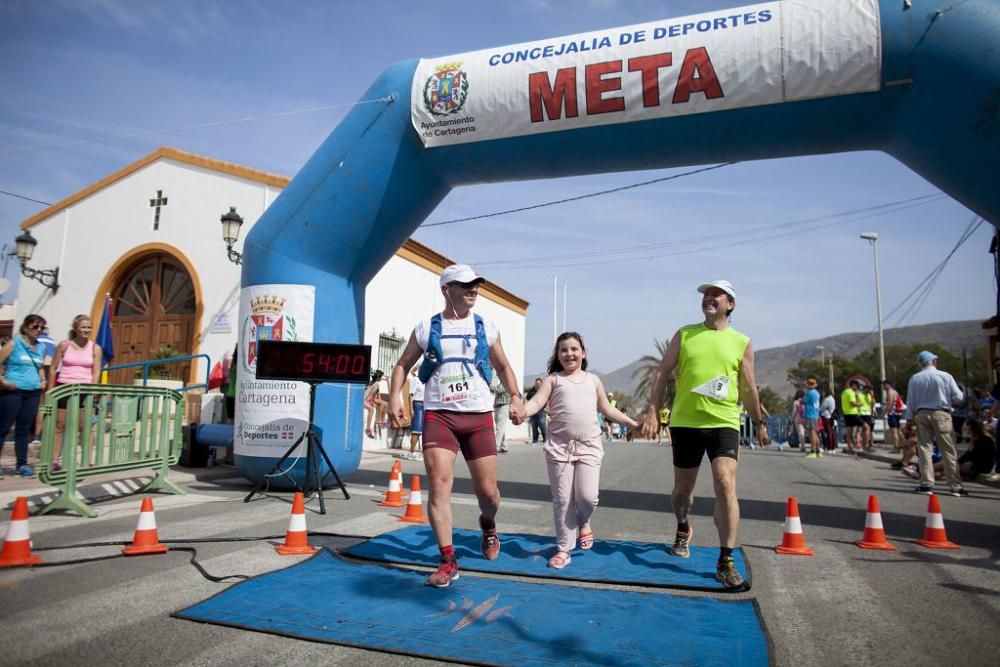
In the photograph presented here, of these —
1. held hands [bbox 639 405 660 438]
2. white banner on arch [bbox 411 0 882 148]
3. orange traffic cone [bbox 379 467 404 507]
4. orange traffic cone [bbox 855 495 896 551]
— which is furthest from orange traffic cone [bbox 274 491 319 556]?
white banner on arch [bbox 411 0 882 148]

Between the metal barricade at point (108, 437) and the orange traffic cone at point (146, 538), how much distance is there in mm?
1979

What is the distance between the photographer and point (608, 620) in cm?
364

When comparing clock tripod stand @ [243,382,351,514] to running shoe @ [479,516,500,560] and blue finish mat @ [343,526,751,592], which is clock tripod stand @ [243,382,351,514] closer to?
blue finish mat @ [343,526,751,592]

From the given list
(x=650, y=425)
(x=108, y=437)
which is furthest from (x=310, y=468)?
(x=650, y=425)

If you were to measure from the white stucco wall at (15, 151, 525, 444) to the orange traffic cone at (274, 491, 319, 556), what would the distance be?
10.6 m

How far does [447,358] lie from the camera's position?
4641 millimetres

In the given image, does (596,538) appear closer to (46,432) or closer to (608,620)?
(608,620)

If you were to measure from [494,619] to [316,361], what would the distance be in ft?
14.0

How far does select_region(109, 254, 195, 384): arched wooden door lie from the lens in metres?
15.7

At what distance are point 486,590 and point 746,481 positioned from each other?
26.4ft

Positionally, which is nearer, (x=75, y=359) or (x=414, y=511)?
(x=414, y=511)

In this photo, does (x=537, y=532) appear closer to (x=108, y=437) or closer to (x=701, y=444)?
(x=701, y=444)

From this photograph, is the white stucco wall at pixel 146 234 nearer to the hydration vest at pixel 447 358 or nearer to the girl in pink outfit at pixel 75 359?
the girl in pink outfit at pixel 75 359

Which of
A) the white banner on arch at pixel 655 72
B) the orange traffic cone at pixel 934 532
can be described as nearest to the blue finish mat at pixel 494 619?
the orange traffic cone at pixel 934 532
